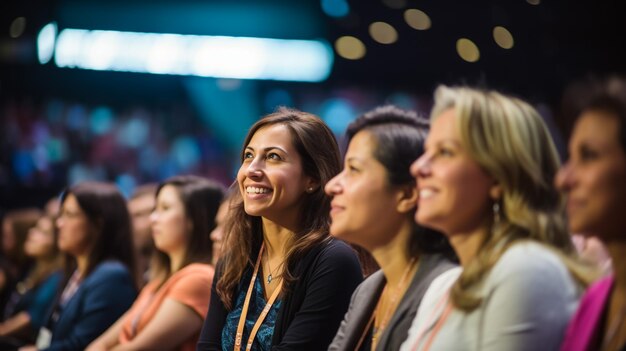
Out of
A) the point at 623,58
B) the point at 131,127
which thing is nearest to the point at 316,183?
the point at 623,58

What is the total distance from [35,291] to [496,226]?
478 centimetres

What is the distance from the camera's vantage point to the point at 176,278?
404 cm

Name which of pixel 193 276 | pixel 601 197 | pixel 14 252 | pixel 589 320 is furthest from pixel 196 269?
pixel 14 252

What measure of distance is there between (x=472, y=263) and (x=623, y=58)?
4240mm

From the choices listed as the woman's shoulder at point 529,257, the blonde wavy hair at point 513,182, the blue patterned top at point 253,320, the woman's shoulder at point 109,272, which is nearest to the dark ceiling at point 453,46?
the woman's shoulder at point 109,272

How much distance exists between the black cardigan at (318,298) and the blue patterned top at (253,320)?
2.1 inches

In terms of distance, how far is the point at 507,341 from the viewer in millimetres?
1924

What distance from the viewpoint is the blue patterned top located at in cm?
313

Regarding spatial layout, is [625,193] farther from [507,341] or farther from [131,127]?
[131,127]

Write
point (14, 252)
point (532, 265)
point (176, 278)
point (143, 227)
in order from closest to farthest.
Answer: point (532, 265)
point (176, 278)
point (143, 227)
point (14, 252)

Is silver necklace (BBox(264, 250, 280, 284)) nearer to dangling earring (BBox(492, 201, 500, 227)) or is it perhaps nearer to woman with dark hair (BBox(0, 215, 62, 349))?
dangling earring (BBox(492, 201, 500, 227))

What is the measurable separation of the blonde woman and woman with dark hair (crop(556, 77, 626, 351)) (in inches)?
3.5

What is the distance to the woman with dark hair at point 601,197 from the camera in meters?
1.81

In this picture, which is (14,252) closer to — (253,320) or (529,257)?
(253,320)
